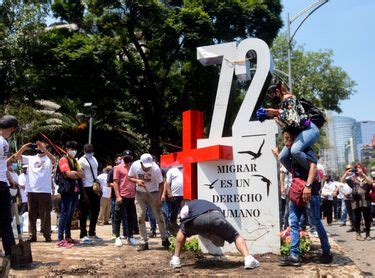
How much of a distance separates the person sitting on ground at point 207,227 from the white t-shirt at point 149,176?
6.05 ft

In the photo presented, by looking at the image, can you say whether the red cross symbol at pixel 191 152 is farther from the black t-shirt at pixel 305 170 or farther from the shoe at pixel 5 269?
the shoe at pixel 5 269

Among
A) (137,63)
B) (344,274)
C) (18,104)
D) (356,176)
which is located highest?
(137,63)

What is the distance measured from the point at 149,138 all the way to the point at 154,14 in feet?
22.4

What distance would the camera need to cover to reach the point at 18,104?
24141 millimetres

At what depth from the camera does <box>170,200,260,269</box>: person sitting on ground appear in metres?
5.97

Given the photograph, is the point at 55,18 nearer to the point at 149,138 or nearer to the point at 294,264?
the point at 149,138

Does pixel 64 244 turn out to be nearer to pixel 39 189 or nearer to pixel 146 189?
pixel 39 189

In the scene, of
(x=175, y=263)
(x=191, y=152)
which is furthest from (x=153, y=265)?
(x=191, y=152)

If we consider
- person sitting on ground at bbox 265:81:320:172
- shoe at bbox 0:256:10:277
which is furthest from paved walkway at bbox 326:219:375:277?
shoe at bbox 0:256:10:277

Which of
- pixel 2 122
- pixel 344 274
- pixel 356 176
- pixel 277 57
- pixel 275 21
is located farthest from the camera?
pixel 277 57

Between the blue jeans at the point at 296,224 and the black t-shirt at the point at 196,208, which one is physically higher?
the black t-shirt at the point at 196,208

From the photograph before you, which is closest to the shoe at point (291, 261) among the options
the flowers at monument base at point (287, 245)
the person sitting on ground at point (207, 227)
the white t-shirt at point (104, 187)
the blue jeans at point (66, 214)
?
the person sitting on ground at point (207, 227)

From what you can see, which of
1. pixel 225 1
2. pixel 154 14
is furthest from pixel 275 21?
pixel 154 14

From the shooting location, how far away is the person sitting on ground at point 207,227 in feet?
19.6
